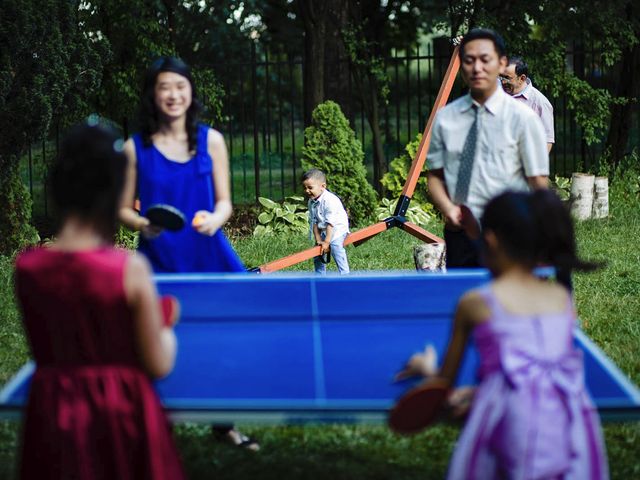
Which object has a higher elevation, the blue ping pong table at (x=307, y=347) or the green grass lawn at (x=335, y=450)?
the blue ping pong table at (x=307, y=347)

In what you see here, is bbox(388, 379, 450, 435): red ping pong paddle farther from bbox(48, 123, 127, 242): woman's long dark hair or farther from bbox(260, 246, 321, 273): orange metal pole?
bbox(260, 246, 321, 273): orange metal pole

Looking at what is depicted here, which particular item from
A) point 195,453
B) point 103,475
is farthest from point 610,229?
point 103,475

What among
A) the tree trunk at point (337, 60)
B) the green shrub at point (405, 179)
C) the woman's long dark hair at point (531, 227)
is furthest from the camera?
the tree trunk at point (337, 60)

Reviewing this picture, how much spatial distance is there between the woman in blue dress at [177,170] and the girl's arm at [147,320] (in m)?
1.90

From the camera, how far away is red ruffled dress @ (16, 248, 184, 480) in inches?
110

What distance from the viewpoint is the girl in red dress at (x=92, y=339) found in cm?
273

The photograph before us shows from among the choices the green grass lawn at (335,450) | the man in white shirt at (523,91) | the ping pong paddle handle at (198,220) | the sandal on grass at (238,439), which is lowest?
the green grass lawn at (335,450)

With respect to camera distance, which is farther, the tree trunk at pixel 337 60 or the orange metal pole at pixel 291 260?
the tree trunk at pixel 337 60

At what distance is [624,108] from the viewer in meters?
15.3

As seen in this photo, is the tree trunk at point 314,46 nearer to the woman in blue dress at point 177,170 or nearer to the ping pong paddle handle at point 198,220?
the woman in blue dress at point 177,170

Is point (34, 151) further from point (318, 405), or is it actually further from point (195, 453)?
point (318, 405)

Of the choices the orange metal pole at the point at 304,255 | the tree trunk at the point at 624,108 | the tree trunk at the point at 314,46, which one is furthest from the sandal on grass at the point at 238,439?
the tree trunk at the point at 624,108

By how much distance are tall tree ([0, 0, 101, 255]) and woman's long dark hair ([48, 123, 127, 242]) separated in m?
7.43

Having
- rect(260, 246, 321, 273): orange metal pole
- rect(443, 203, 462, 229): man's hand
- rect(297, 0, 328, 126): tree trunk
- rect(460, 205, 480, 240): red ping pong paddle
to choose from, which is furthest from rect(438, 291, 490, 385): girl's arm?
rect(297, 0, 328, 126): tree trunk
